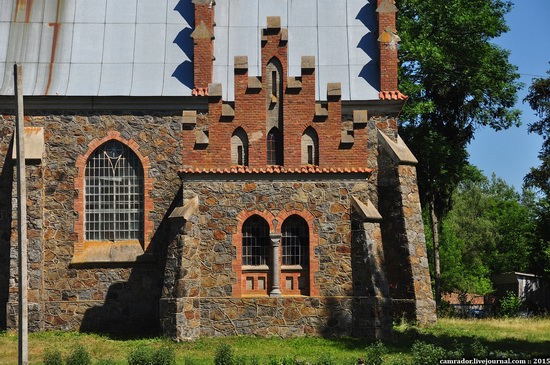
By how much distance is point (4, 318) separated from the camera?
2567 cm

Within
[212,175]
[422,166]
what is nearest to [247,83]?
[212,175]

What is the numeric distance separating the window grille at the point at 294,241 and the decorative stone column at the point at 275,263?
321mm

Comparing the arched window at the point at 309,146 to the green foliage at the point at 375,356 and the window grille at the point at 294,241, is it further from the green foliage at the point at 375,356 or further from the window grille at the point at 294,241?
the green foliage at the point at 375,356

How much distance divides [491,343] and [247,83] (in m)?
8.97

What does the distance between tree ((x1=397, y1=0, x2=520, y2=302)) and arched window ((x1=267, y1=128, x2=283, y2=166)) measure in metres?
10.2

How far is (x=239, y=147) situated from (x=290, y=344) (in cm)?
537

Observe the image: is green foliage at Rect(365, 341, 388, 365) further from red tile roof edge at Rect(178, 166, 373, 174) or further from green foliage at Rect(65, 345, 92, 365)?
red tile roof edge at Rect(178, 166, 373, 174)

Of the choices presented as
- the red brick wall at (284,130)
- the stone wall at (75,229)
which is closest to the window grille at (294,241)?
the red brick wall at (284,130)

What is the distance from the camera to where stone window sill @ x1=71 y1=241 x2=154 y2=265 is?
25.9 meters

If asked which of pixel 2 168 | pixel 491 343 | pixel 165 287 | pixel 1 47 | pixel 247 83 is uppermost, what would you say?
pixel 1 47

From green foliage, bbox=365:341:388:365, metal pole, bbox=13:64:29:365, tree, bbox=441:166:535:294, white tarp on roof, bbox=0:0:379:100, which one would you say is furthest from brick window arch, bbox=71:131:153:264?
tree, bbox=441:166:535:294

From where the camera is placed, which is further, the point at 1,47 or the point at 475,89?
the point at 475,89

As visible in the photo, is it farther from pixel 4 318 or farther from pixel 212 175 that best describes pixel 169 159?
pixel 4 318

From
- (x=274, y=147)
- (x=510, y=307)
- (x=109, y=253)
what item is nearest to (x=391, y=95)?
(x=274, y=147)
